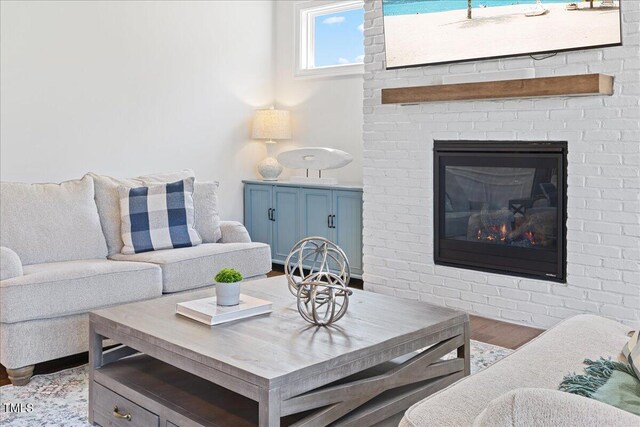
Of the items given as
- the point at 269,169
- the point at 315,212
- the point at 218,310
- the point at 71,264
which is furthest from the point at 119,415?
the point at 269,169

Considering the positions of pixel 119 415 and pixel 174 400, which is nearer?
pixel 174 400

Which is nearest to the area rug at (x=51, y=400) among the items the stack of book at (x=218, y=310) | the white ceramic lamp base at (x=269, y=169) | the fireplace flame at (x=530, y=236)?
the stack of book at (x=218, y=310)

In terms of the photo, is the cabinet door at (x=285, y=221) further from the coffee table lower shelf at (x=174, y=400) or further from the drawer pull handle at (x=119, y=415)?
the drawer pull handle at (x=119, y=415)

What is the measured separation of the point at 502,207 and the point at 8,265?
2764 mm

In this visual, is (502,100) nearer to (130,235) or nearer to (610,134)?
(610,134)

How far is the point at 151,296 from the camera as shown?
338cm

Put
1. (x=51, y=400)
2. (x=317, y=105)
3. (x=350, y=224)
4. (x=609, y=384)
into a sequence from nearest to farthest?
(x=609, y=384) → (x=51, y=400) → (x=350, y=224) → (x=317, y=105)

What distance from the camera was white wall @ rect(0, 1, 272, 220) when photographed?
4.38 meters

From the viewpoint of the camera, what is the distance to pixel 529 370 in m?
1.61

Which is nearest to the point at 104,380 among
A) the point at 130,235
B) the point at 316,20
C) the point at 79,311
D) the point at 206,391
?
the point at 206,391

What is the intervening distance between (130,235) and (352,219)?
1.77m

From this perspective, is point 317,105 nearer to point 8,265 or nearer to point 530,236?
point 530,236

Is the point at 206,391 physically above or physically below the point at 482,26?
below

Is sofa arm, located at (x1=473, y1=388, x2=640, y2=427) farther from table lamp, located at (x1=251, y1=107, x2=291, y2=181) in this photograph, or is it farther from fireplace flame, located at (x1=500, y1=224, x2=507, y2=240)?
table lamp, located at (x1=251, y1=107, x2=291, y2=181)
